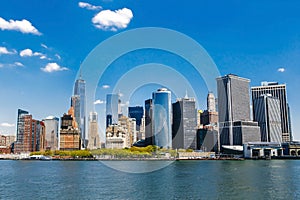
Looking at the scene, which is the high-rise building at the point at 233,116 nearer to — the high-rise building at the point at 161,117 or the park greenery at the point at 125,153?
the high-rise building at the point at 161,117

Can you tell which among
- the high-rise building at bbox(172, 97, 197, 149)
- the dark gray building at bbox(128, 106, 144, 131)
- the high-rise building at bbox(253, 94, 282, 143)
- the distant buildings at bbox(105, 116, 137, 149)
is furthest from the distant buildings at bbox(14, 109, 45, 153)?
the high-rise building at bbox(253, 94, 282, 143)

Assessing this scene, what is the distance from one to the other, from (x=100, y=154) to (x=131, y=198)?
103 m

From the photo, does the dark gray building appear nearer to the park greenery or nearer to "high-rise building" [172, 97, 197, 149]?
"high-rise building" [172, 97, 197, 149]

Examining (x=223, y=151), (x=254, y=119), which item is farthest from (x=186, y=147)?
(x=254, y=119)

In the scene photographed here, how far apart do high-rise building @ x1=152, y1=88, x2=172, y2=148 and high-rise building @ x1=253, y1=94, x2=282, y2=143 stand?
6230cm

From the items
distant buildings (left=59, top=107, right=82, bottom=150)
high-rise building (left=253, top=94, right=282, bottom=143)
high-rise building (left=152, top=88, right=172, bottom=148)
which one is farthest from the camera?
high-rise building (left=253, top=94, right=282, bottom=143)

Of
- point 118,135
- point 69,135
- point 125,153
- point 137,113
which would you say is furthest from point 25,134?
point 125,153

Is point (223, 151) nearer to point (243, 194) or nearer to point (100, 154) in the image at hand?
point (100, 154)

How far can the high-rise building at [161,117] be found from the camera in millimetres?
122812

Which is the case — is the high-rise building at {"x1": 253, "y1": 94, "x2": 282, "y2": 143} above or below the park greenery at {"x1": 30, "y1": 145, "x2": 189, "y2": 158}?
above

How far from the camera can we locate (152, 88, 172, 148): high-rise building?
4835 inches

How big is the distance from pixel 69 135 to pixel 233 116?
283ft

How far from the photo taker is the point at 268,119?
188625 millimetres

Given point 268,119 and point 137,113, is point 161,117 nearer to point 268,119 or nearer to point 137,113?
point 137,113
